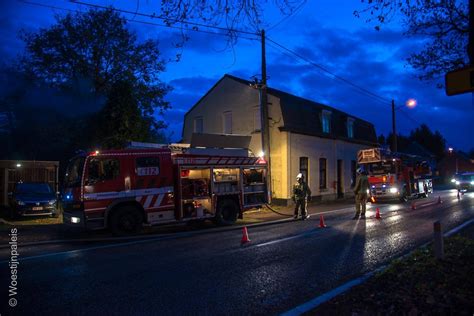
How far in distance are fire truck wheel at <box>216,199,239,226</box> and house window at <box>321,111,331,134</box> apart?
1427cm

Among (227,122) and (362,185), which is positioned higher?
(227,122)

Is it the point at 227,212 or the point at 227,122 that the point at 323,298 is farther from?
the point at 227,122

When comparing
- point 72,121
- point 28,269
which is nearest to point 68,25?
point 72,121

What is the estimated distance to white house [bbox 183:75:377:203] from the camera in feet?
75.2

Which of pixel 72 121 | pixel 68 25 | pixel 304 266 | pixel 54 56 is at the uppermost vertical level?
pixel 68 25

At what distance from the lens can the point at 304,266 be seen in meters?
7.33

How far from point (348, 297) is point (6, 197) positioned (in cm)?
1921

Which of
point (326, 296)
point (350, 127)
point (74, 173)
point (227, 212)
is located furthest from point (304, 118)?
point (326, 296)

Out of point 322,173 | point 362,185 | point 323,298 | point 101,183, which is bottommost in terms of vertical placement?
point 323,298

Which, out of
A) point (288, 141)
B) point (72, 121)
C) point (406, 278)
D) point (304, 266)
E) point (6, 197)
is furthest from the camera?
point (72, 121)

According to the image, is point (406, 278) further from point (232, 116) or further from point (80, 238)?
point (232, 116)

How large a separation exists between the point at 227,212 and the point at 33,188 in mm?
9509

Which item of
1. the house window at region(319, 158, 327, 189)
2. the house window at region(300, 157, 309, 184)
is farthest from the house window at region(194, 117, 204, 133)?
the house window at region(319, 158, 327, 189)

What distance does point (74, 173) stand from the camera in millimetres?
11656
